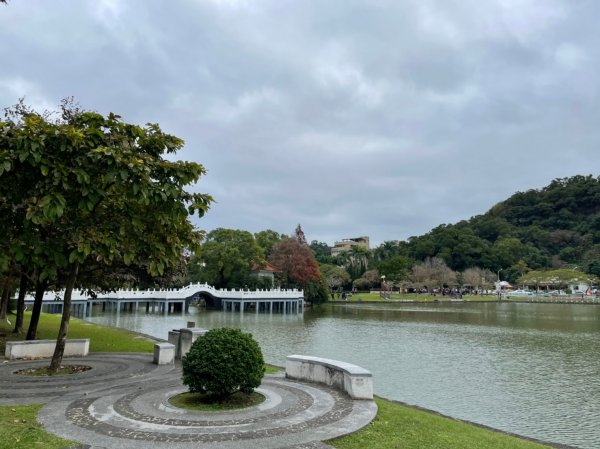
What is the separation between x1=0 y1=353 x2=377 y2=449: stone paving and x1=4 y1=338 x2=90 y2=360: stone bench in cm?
192

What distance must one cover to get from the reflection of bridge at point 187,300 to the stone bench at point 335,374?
128 ft

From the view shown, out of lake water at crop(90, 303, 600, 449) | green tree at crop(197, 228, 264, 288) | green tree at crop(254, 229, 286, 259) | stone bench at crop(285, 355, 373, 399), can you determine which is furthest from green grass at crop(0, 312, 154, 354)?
green tree at crop(254, 229, 286, 259)

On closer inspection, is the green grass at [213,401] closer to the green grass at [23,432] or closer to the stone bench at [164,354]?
the green grass at [23,432]

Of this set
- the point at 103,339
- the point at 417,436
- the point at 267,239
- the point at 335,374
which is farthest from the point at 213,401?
the point at 267,239

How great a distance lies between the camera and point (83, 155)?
8.70m

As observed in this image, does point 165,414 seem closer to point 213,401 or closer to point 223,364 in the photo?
point 213,401

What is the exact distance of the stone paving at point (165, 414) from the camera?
616cm

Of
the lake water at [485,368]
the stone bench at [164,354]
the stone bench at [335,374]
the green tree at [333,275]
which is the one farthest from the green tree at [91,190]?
the green tree at [333,275]

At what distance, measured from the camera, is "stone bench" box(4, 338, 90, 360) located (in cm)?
1239

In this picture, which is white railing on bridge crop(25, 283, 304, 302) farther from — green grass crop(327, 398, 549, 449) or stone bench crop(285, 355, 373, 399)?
green grass crop(327, 398, 549, 449)

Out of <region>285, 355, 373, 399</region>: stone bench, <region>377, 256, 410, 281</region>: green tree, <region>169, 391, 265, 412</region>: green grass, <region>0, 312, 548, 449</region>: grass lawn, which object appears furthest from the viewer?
<region>377, 256, 410, 281</region>: green tree

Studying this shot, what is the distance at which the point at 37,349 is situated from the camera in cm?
1279

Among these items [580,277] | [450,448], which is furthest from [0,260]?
[580,277]

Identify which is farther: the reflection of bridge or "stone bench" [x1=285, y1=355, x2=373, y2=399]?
the reflection of bridge
